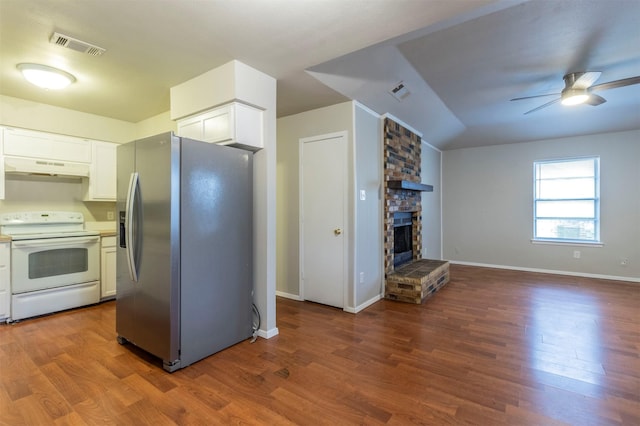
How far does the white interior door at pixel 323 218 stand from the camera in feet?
A: 12.2

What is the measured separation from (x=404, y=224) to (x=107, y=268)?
421 centimetres

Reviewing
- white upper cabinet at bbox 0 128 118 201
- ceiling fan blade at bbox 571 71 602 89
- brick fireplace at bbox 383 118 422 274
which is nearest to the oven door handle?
white upper cabinet at bbox 0 128 118 201

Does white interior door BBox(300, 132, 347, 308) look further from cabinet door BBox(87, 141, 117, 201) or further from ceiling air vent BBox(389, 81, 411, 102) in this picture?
cabinet door BBox(87, 141, 117, 201)

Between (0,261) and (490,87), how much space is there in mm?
5734

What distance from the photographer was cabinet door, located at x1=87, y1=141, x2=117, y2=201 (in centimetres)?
408

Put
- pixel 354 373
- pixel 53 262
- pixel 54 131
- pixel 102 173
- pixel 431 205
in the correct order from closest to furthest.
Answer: pixel 354 373
pixel 53 262
pixel 54 131
pixel 102 173
pixel 431 205

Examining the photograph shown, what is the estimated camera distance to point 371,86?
3379 millimetres

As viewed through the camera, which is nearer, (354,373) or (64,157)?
(354,373)

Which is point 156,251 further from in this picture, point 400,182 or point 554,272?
point 554,272

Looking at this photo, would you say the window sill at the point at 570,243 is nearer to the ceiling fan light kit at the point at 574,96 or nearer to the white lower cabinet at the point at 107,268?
the ceiling fan light kit at the point at 574,96

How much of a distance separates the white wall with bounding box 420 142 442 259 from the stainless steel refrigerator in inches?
158

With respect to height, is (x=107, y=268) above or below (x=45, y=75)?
below

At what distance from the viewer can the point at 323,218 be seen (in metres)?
3.86

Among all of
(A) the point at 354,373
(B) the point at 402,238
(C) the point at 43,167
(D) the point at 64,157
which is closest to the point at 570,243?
(B) the point at 402,238
